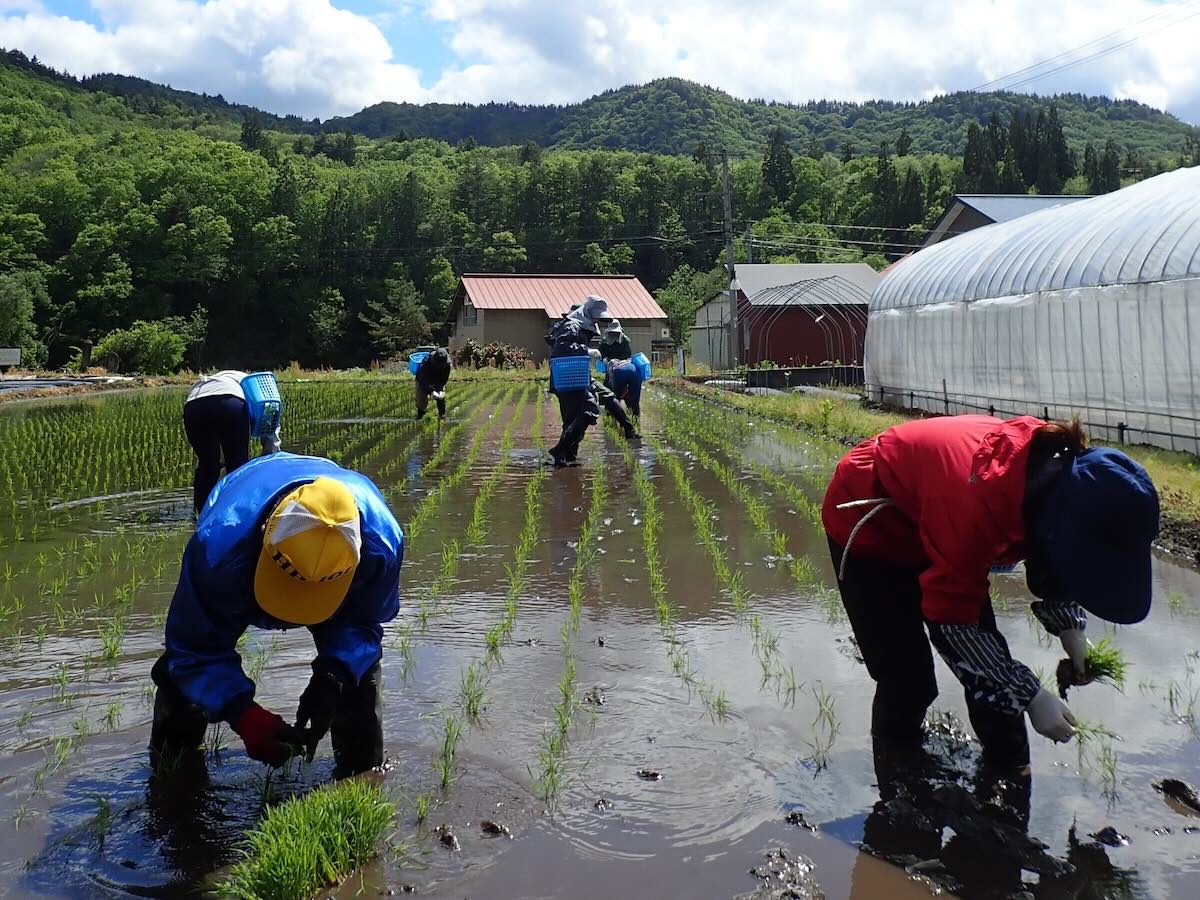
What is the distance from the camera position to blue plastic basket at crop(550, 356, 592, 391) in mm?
10570

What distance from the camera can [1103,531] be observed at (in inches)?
102

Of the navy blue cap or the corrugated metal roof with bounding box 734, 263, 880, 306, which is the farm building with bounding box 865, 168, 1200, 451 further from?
the corrugated metal roof with bounding box 734, 263, 880, 306

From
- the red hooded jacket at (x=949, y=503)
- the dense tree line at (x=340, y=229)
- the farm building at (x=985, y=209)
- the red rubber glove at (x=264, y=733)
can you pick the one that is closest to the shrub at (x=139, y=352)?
the dense tree line at (x=340, y=229)

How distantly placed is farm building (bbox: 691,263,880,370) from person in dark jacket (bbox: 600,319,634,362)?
19.1 meters

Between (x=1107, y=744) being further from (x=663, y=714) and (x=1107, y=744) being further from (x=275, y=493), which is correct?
(x=275, y=493)

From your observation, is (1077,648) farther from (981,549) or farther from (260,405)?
(260,405)

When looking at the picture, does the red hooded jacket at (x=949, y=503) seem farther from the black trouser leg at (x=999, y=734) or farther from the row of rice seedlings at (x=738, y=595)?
the row of rice seedlings at (x=738, y=595)

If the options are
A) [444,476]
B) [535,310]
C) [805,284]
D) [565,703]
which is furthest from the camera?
[535,310]

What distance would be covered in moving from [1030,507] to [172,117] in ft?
367

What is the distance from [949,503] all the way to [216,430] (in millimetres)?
4890

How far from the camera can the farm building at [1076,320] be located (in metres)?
10.5

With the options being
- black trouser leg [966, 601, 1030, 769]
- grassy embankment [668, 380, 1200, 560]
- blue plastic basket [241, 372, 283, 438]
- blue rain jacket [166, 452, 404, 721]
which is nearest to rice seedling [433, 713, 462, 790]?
blue rain jacket [166, 452, 404, 721]

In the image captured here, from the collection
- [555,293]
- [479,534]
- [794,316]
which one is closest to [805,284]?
[794,316]

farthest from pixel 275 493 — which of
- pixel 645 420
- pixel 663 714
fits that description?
pixel 645 420
